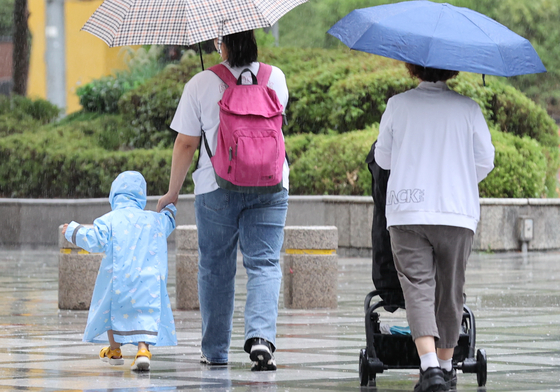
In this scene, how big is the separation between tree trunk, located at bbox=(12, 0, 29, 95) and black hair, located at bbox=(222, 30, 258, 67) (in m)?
22.3

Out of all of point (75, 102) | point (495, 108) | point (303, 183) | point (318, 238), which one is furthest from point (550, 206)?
point (75, 102)

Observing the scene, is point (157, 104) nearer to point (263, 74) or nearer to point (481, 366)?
point (263, 74)

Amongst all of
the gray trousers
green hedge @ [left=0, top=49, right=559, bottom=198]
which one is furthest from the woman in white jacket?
green hedge @ [left=0, top=49, right=559, bottom=198]

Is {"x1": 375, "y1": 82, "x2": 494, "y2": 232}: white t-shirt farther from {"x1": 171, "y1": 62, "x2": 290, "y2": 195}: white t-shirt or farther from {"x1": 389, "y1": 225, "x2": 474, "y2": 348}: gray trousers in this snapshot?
{"x1": 171, "y1": 62, "x2": 290, "y2": 195}: white t-shirt

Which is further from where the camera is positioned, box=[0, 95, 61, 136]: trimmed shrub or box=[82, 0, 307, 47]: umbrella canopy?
box=[0, 95, 61, 136]: trimmed shrub

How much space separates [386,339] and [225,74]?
168 cm

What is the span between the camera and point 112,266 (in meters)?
6.32

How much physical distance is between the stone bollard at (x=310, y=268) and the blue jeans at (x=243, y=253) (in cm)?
400

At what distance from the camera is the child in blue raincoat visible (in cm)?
620

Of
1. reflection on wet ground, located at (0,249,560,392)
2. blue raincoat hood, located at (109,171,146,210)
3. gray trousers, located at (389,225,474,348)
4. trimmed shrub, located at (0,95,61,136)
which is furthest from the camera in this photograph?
trimmed shrub, located at (0,95,61,136)

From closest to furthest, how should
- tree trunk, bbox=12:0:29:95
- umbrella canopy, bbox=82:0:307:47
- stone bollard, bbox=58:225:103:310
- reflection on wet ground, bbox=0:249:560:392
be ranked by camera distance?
reflection on wet ground, bbox=0:249:560:392
umbrella canopy, bbox=82:0:307:47
stone bollard, bbox=58:225:103:310
tree trunk, bbox=12:0:29:95

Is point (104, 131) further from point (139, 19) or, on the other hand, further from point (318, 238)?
point (139, 19)

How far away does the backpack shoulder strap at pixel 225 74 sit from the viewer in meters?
6.07

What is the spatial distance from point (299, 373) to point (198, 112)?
4.87ft
